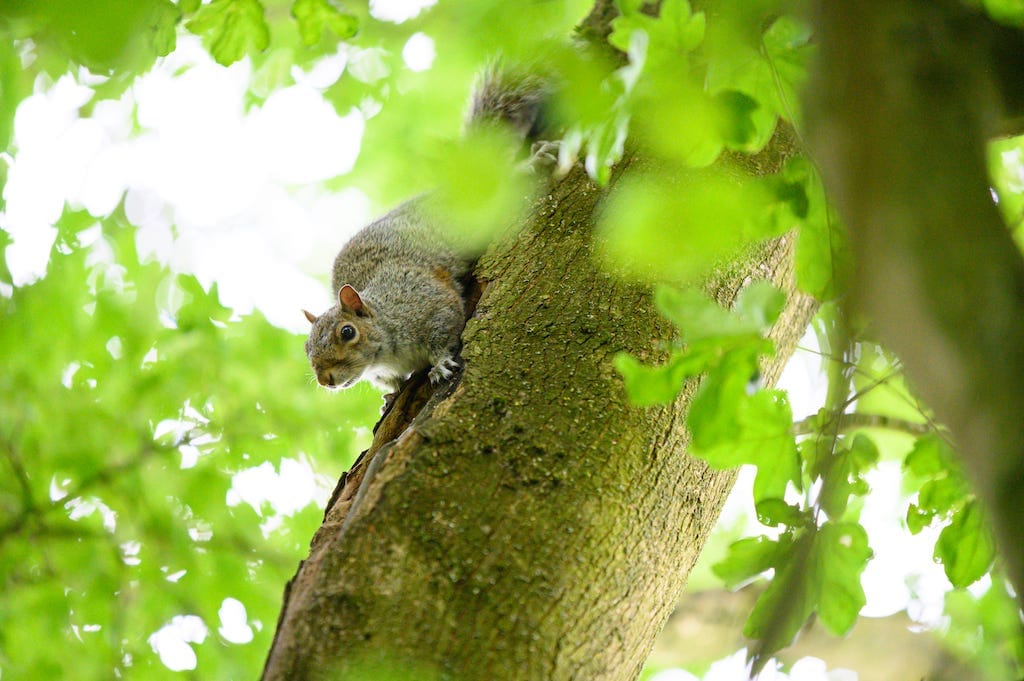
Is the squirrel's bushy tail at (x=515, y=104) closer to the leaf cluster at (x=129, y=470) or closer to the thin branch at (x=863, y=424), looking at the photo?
the leaf cluster at (x=129, y=470)

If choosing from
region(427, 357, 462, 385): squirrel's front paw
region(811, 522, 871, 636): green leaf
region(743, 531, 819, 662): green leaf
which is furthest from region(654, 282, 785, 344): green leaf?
region(427, 357, 462, 385): squirrel's front paw

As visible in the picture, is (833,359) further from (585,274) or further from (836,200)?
(585,274)

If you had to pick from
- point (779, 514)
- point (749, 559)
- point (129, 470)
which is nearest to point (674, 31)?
point (779, 514)

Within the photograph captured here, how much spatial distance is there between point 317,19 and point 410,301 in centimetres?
149

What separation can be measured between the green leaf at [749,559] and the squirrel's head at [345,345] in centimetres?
249

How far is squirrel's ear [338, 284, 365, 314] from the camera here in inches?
153

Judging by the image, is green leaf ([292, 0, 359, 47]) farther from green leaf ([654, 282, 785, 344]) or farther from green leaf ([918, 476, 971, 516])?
green leaf ([918, 476, 971, 516])

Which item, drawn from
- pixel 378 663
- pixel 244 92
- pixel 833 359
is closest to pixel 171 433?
pixel 244 92

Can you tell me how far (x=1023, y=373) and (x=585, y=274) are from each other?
1565mm

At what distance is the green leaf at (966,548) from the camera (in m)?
1.60

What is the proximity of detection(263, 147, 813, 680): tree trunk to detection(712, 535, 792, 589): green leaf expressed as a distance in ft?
0.64

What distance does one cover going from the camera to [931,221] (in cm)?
71

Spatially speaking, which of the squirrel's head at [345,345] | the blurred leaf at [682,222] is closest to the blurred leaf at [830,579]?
the blurred leaf at [682,222]

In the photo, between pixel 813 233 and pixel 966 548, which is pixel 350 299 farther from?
pixel 966 548
